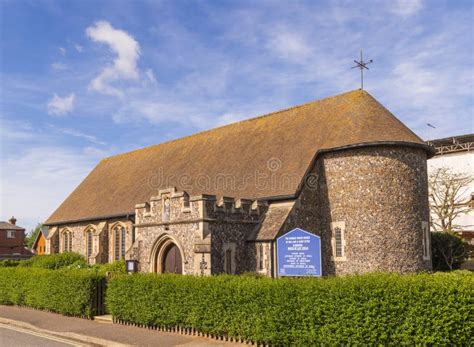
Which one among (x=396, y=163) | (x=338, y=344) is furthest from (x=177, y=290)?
(x=396, y=163)

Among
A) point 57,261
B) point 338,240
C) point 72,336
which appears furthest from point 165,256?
point 57,261

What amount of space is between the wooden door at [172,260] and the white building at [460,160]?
3247 cm

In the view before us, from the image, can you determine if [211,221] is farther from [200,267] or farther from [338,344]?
[338,344]

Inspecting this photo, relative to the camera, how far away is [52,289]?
19.8 metres

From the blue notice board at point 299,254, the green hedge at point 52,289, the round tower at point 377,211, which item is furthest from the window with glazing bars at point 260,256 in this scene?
the green hedge at point 52,289

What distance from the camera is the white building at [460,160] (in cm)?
4719

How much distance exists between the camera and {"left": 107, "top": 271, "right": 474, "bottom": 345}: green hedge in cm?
985

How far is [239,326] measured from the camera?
508 inches

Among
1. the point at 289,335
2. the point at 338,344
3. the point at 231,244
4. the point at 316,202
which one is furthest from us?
the point at 316,202

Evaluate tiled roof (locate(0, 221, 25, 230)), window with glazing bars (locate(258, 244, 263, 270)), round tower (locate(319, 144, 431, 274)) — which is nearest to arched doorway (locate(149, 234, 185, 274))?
window with glazing bars (locate(258, 244, 263, 270))

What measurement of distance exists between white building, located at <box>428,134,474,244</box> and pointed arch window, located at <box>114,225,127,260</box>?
3012 cm

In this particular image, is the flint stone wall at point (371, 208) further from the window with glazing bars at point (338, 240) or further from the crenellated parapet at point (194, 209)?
the crenellated parapet at point (194, 209)

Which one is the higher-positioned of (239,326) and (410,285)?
(410,285)

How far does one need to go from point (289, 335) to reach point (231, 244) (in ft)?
28.7
